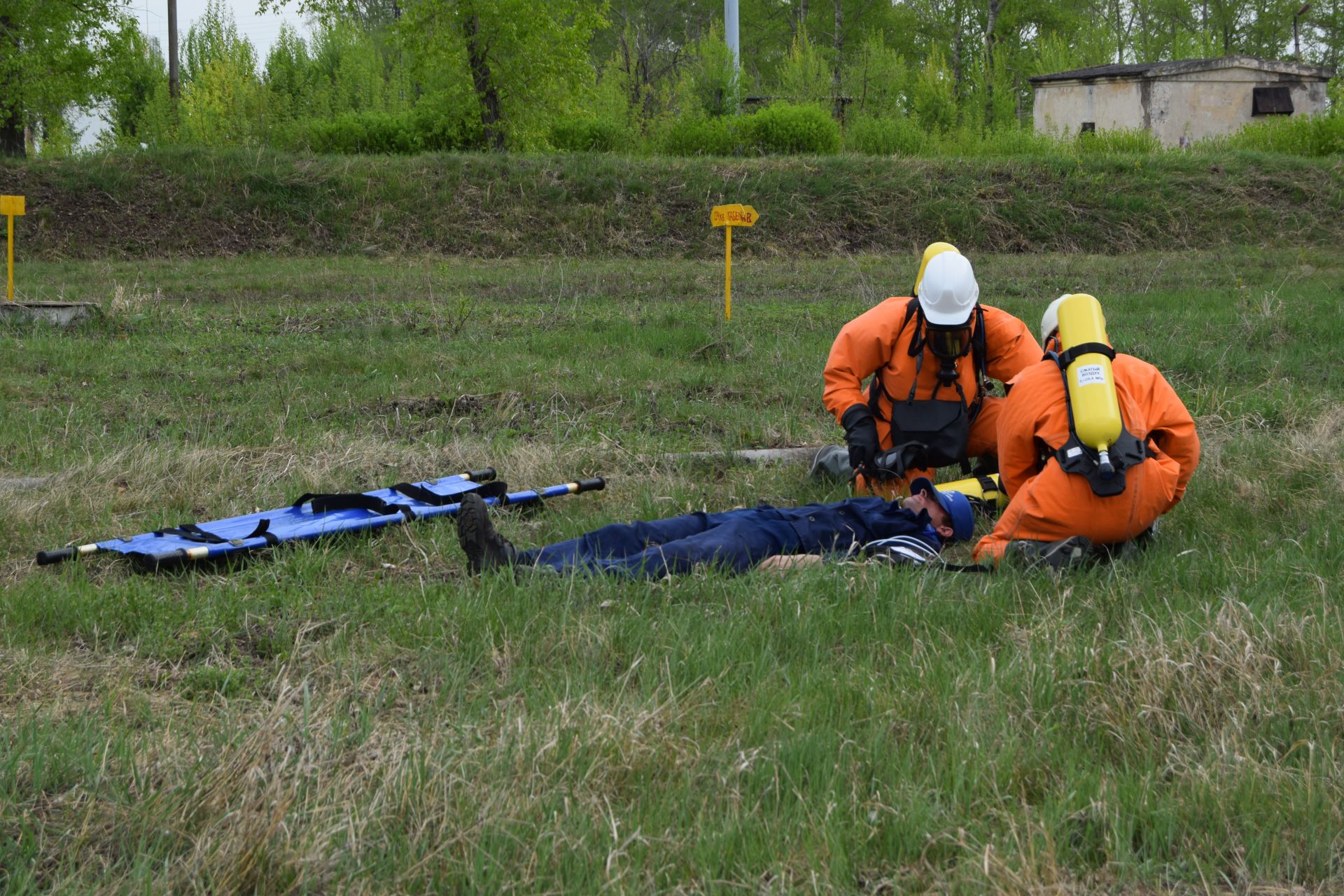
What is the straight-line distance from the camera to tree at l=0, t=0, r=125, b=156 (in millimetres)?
23281

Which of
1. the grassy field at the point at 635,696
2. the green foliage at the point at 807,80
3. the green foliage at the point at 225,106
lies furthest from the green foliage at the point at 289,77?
the grassy field at the point at 635,696

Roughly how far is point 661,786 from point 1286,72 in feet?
122

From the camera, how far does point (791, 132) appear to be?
2550 cm

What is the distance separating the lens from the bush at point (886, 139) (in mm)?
26891

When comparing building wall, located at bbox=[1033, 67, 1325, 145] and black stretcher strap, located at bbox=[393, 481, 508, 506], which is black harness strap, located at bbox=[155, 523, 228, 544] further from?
building wall, located at bbox=[1033, 67, 1325, 145]

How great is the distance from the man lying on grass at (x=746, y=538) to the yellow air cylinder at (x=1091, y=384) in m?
0.73

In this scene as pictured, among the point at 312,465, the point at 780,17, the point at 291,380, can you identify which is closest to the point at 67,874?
the point at 312,465

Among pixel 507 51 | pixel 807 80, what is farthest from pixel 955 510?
pixel 807 80

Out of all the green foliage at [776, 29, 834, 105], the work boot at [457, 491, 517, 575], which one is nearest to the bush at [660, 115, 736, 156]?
the green foliage at [776, 29, 834, 105]

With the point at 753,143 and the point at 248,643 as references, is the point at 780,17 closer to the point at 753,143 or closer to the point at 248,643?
the point at 753,143

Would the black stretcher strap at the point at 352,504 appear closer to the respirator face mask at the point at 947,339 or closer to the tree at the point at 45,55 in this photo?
the respirator face mask at the point at 947,339

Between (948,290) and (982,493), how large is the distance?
996 mm

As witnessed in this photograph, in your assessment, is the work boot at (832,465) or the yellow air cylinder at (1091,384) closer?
the yellow air cylinder at (1091,384)

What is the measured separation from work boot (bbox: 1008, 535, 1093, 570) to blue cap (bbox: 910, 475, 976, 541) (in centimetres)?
74
